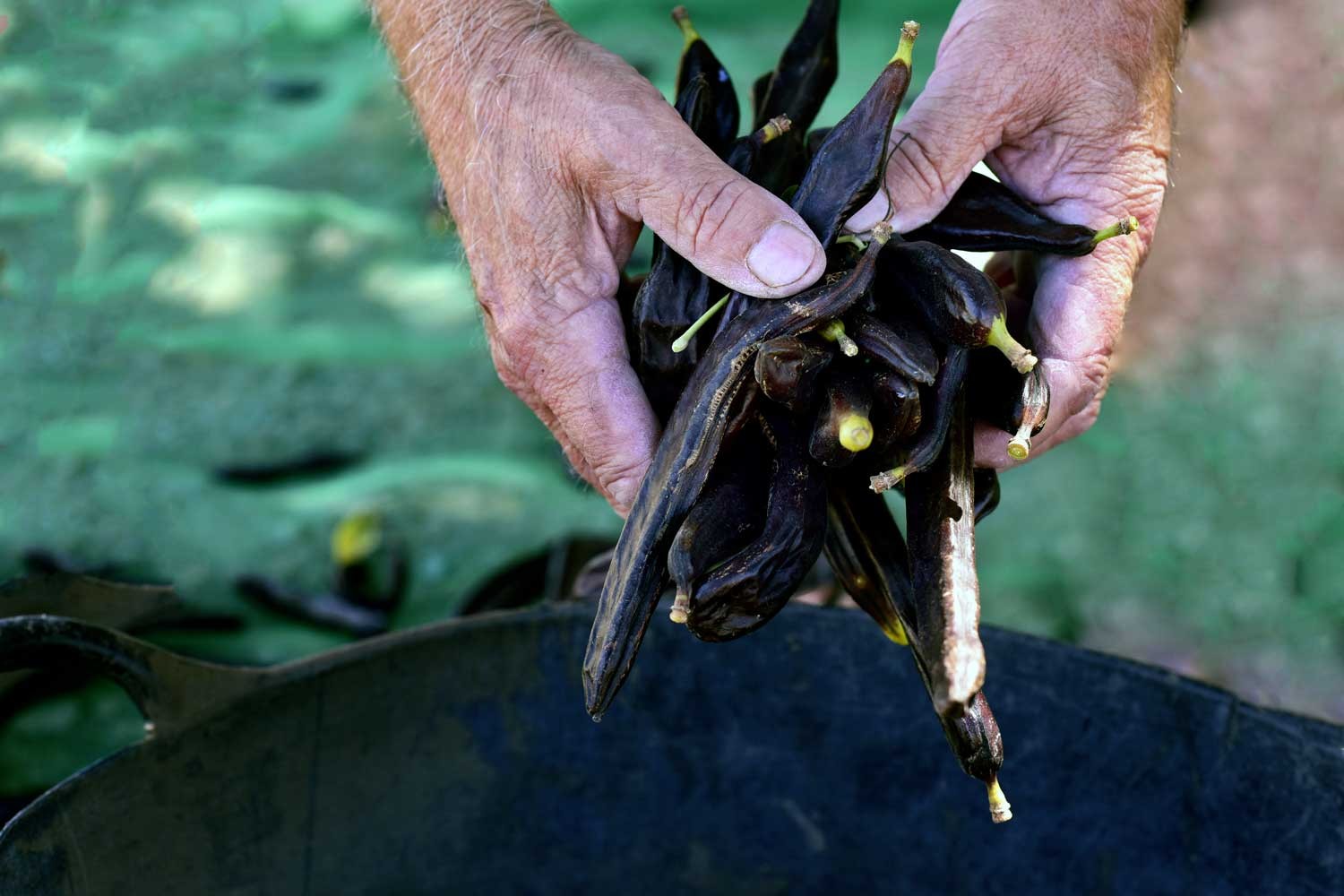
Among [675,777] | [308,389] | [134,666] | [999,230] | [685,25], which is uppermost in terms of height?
[685,25]

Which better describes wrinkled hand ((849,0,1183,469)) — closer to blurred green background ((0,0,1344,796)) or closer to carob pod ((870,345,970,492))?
carob pod ((870,345,970,492))

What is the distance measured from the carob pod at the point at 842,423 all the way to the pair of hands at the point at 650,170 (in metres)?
0.20

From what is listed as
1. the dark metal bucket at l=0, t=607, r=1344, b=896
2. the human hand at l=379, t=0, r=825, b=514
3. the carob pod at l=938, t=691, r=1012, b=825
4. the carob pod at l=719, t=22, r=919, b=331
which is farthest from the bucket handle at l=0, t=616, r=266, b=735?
the carob pod at l=938, t=691, r=1012, b=825

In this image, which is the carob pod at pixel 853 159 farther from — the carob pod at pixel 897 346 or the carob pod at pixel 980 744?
the carob pod at pixel 980 744

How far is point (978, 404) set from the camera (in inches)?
41.7

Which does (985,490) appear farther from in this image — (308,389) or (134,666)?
(308,389)

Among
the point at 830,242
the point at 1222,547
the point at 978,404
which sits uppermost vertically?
the point at 830,242

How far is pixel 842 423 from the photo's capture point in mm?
907

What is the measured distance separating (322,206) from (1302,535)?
1.97 meters

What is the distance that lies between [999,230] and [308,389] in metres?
1.70

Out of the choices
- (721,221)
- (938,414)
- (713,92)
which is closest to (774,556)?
(938,414)

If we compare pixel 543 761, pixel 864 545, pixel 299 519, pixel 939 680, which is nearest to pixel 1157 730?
pixel 864 545

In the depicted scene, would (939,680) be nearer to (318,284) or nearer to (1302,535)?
(1302,535)

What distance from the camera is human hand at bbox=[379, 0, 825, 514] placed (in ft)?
3.59
